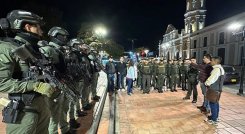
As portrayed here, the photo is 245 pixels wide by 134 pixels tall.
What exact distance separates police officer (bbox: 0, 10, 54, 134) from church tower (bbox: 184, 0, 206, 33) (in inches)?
2204

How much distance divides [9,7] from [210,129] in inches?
1364

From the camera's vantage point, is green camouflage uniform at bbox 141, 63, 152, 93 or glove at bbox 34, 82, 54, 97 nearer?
glove at bbox 34, 82, 54, 97

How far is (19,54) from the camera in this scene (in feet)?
8.74

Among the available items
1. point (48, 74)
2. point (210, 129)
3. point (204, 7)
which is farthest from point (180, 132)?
point (204, 7)

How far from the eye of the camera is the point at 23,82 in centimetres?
279

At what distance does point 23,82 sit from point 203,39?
4911cm

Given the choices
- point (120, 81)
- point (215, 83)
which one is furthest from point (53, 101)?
point (120, 81)

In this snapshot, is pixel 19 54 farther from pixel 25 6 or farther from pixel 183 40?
pixel 183 40

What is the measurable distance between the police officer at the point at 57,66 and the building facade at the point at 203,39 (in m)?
28.1

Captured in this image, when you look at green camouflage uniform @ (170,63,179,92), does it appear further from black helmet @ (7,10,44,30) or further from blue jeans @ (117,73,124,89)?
black helmet @ (7,10,44,30)

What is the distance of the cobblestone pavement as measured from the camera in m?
5.74

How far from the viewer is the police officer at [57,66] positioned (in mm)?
4141

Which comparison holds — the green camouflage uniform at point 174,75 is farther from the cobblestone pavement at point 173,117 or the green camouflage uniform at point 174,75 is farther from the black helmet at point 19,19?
the black helmet at point 19,19

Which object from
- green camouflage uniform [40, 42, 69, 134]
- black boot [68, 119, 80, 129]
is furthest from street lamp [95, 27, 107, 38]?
green camouflage uniform [40, 42, 69, 134]
